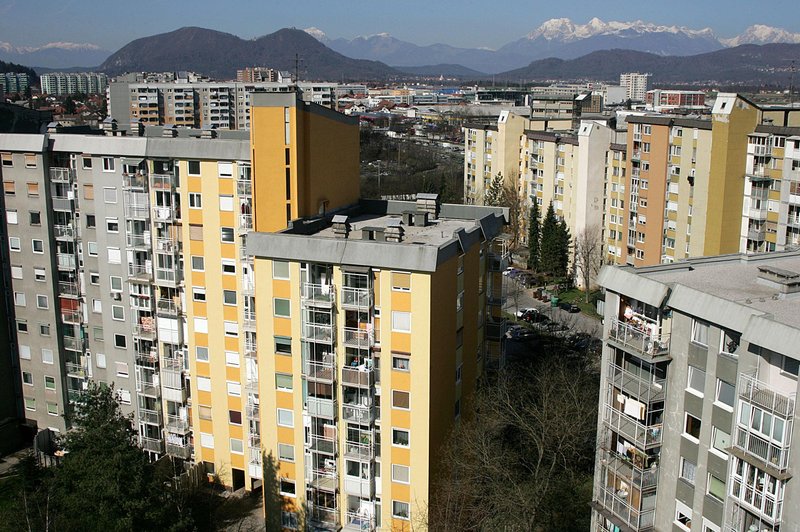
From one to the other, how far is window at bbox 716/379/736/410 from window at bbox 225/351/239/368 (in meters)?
16.4

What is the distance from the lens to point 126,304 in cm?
2781

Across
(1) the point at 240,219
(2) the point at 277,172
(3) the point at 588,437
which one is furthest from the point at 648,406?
(1) the point at 240,219

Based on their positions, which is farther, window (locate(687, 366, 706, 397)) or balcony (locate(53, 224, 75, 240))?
balcony (locate(53, 224, 75, 240))

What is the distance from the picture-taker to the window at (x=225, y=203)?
82.4 ft

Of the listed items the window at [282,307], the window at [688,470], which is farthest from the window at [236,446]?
the window at [688,470]

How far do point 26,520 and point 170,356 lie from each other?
28.8 ft

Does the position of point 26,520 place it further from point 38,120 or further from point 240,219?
point 38,120

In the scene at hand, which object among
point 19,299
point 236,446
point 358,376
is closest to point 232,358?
point 236,446

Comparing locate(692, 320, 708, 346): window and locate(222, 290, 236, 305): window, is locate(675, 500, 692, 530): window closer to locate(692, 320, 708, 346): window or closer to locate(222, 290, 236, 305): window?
locate(692, 320, 708, 346): window

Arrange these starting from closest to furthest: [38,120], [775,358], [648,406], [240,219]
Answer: [775,358]
[648,406]
[240,219]
[38,120]

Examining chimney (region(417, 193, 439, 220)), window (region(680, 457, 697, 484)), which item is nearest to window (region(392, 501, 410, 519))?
window (region(680, 457, 697, 484))

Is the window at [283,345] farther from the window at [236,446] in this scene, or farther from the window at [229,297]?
the window at [236,446]

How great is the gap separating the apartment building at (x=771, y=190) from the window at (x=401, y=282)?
1006 inches

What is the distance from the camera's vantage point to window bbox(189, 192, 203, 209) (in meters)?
25.6
